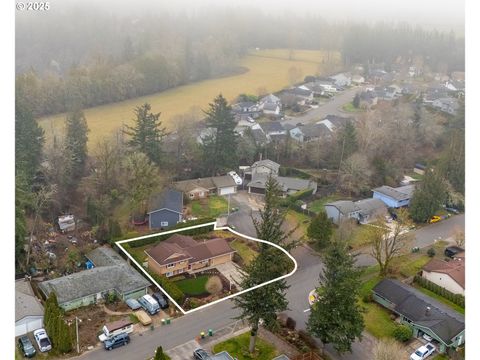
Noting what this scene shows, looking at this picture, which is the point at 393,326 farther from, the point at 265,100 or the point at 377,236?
the point at 265,100

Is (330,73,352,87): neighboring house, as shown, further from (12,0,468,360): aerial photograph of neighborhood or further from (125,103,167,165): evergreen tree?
(125,103,167,165): evergreen tree

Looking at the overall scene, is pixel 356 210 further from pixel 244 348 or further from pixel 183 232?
pixel 244 348

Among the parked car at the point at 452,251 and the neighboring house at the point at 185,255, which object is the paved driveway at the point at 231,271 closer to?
the neighboring house at the point at 185,255

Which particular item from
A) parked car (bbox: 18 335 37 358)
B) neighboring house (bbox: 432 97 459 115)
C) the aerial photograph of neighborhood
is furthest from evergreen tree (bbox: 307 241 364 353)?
neighboring house (bbox: 432 97 459 115)

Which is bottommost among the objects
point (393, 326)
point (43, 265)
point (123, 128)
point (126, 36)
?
point (393, 326)

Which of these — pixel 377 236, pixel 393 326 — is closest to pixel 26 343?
pixel 393 326

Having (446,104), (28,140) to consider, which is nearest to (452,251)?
(28,140)
